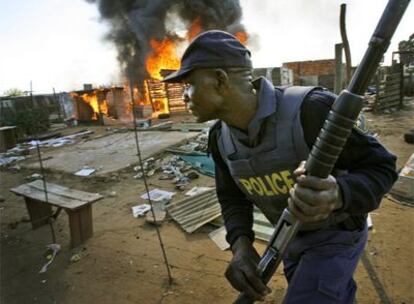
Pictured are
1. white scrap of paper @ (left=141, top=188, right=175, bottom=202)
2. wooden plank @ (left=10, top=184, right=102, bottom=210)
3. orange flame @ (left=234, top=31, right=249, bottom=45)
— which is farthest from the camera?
orange flame @ (left=234, top=31, right=249, bottom=45)

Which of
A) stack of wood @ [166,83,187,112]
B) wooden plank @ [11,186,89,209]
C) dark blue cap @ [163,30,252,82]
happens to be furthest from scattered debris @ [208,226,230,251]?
stack of wood @ [166,83,187,112]

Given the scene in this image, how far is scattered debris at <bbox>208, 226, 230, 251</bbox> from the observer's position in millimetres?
4332

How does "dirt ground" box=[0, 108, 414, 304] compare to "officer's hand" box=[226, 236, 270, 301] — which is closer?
"officer's hand" box=[226, 236, 270, 301]

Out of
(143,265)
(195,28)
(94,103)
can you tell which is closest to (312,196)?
(143,265)

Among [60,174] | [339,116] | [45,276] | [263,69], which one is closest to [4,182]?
[60,174]

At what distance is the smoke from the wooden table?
23.1 m

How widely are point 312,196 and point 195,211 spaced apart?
4.33m

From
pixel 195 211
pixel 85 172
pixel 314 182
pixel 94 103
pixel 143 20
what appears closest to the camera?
pixel 314 182

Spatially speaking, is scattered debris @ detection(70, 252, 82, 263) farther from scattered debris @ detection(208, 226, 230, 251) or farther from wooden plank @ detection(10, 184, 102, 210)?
scattered debris @ detection(208, 226, 230, 251)

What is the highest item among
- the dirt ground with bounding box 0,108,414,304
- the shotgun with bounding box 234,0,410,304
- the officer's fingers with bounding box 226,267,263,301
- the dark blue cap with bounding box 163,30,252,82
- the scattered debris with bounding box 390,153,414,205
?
the dark blue cap with bounding box 163,30,252,82

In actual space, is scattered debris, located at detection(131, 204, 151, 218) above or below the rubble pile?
below

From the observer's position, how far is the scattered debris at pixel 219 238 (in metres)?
4.33

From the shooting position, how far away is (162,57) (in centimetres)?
2925

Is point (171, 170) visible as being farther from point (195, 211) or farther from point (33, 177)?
point (33, 177)
